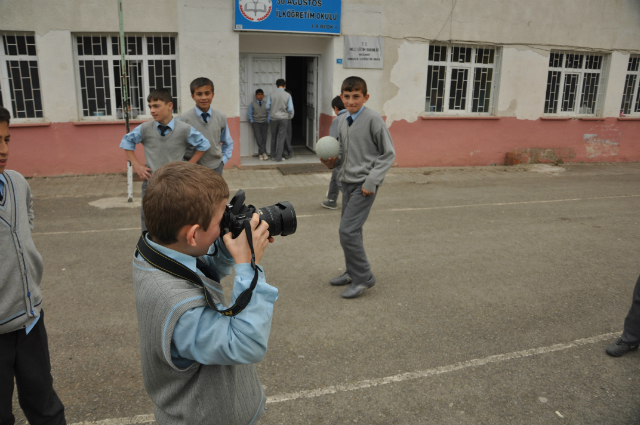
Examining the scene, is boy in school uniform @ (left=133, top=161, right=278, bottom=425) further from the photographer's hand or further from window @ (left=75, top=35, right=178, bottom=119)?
window @ (left=75, top=35, right=178, bottom=119)

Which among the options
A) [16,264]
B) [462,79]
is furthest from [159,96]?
[462,79]

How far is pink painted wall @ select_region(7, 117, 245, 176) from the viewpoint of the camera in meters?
9.42

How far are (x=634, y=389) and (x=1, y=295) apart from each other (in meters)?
3.61

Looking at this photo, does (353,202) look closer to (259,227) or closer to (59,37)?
(259,227)

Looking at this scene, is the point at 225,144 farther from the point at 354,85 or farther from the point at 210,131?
the point at 354,85

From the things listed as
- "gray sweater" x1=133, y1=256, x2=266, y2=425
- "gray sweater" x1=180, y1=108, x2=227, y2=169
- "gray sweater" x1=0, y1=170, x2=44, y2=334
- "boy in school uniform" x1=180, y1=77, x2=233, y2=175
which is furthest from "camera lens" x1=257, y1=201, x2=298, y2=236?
"gray sweater" x1=180, y1=108, x2=227, y2=169

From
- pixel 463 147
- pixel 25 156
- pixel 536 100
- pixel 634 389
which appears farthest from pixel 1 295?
pixel 536 100

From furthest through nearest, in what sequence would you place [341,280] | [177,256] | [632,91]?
[632,91] < [341,280] < [177,256]

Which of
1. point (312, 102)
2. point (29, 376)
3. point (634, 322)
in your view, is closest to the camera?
point (29, 376)

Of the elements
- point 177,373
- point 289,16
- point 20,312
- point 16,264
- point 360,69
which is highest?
point 289,16

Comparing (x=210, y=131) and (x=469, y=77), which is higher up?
(x=469, y=77)

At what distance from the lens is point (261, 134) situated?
11.4 m

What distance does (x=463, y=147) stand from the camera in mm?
12117

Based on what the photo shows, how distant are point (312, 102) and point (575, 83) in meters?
7.00
